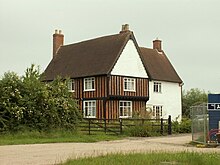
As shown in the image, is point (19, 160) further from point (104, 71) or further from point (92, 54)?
point (92, 54)

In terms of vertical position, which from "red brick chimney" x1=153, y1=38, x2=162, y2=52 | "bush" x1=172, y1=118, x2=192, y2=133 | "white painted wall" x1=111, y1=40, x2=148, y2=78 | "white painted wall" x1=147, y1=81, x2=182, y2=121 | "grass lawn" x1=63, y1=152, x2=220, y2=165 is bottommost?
"grass lawn" x1=63, y1=152, x2=220, y2=165

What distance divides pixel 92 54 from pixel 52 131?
1876 centimetres

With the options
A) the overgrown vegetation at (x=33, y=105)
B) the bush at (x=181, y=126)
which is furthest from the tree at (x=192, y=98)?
the overgrown vegetation at (x=33, y=105)

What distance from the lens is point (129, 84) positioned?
149 ft

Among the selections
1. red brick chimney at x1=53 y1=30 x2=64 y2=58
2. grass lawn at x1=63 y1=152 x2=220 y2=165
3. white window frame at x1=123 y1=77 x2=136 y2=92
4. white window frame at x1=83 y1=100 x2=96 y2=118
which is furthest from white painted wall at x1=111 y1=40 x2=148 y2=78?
grass lawn at x1=63 y1=152 x2=220 y2=165

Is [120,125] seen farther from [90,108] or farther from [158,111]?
[158,111]

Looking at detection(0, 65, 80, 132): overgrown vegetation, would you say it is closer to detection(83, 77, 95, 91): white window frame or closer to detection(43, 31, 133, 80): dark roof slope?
detection(43, 31, 133, 80): dark roof slope

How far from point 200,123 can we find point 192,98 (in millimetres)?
40835

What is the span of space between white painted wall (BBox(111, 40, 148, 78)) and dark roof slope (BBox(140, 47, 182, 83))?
2634mm

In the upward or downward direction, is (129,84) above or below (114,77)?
below

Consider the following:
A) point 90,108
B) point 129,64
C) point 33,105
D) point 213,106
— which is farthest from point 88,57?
point 213,106

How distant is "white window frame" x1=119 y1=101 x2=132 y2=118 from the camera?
44.9 m

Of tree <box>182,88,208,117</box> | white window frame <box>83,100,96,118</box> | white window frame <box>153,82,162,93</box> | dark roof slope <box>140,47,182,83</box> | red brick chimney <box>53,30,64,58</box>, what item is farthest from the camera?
tree <box>182,88,208,117</box>

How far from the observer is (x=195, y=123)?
2764 cm
